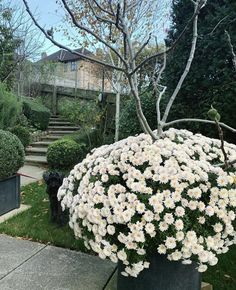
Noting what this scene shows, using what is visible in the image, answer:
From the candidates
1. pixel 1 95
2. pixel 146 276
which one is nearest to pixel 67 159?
pixel 1 95

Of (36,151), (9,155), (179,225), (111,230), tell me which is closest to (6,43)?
(36,151)

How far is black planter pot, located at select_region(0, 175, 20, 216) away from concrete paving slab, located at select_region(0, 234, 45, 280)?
2.41ft

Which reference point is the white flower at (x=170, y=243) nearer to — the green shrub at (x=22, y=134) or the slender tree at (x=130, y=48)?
the slender tree at (x=130, y=48)

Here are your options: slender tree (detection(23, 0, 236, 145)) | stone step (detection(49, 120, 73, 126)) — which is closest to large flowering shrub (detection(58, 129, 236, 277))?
slender tree (detection(23, 0, 236, 145))

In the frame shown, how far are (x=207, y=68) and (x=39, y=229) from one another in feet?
8.99

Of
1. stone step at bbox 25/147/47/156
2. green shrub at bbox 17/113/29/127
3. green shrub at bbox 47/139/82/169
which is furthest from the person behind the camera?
green shrub at bbox 17/113/29/127

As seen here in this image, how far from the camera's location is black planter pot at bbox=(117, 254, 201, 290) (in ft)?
6.68

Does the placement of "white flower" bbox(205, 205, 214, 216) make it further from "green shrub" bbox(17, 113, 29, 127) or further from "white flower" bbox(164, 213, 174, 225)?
"green shrub" bbox(17, 113, 29, 127)

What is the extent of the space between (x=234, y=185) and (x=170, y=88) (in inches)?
108

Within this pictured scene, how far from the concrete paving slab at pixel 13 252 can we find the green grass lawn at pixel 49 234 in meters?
0.13

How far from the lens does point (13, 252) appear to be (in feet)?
9.93

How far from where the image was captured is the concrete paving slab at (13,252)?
2750 mm

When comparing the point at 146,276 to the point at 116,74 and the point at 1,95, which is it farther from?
the point at 116,74

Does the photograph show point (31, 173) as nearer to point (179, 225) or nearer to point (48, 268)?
point (48, 268)
